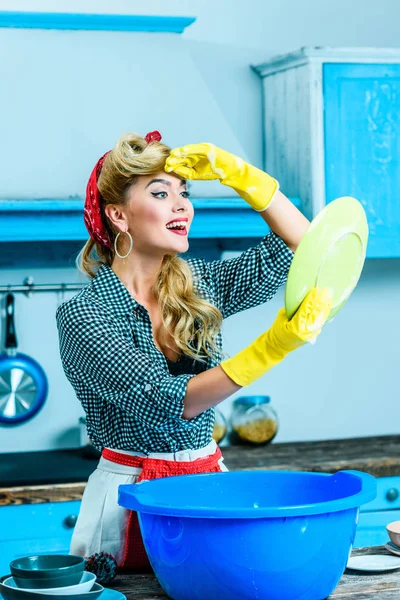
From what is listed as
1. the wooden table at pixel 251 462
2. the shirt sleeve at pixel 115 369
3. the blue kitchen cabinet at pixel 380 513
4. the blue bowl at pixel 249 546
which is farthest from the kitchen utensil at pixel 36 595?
the blue kitchen cabinet at pixel 380 513

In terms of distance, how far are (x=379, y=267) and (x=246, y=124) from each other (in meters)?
0.73

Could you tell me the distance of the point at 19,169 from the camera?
10.3 ft

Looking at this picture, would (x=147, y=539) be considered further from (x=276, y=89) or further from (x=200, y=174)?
(x=276, y=89)

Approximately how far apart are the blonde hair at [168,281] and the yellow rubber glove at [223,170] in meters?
0.06

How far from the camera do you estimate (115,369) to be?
168cm

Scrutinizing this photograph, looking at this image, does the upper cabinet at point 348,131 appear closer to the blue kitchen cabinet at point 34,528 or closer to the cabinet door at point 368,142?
the cabinet door at point 368,142

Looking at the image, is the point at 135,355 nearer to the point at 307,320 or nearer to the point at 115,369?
the point at 115,369

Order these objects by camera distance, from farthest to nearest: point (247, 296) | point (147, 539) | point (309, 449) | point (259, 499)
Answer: point (309, 449) < point (247, 296) < point (259, 499) < point (147, 539)

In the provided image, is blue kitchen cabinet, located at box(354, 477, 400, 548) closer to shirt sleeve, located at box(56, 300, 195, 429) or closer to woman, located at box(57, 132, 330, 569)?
woman, located at box(57, 132, 330, 569)

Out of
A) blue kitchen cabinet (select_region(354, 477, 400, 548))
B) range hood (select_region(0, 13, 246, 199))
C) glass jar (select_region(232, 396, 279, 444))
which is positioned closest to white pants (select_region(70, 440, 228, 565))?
blue kitchen cabinet (select_region(354, 477, 400, 548))

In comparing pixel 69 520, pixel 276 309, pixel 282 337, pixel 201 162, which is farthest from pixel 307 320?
pixel 276 309

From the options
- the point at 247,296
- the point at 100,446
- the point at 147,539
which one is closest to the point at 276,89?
the point at 247,296

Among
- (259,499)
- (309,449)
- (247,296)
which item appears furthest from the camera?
(309,449)

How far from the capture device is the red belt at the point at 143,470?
1753 mm
